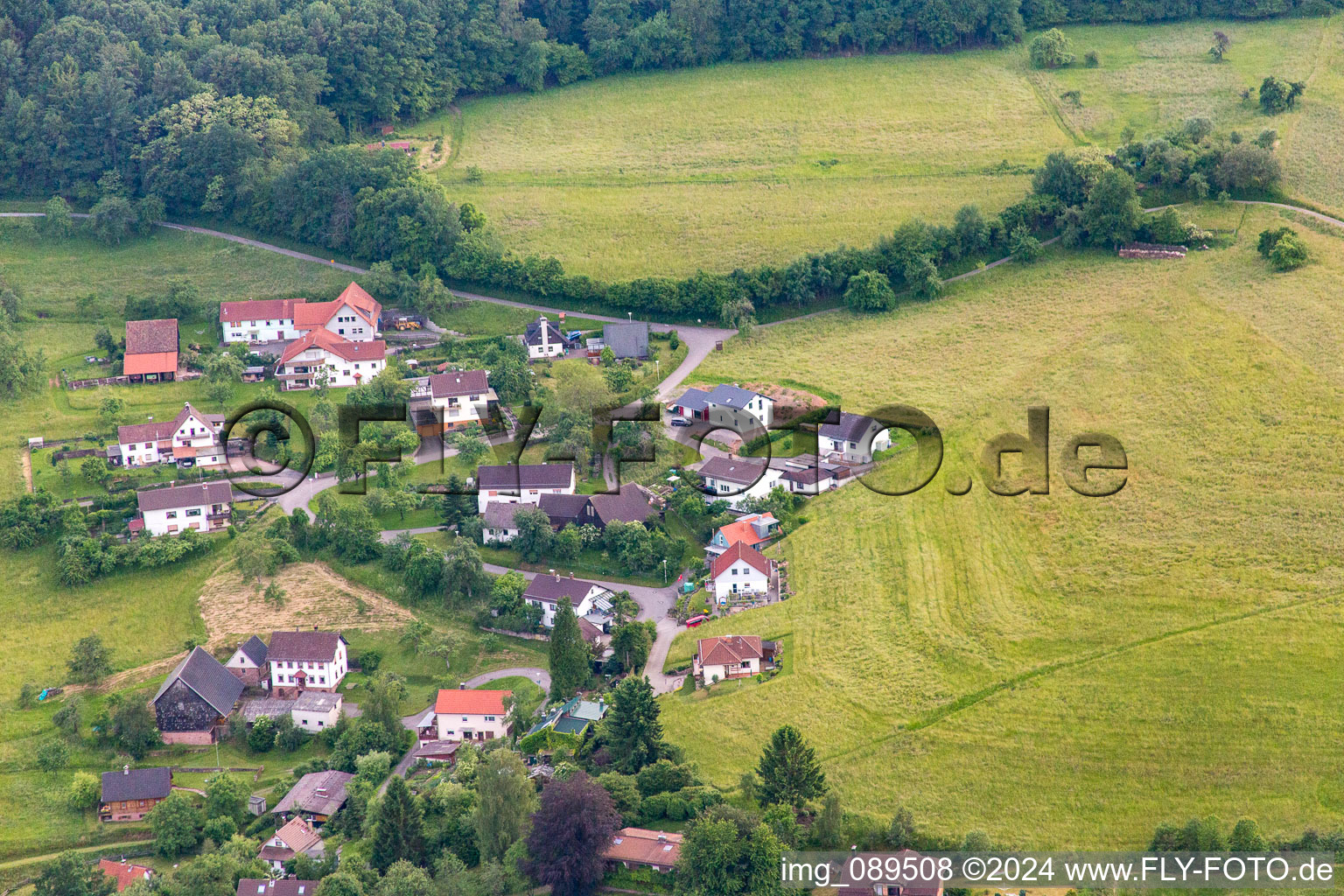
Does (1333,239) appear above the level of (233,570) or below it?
above

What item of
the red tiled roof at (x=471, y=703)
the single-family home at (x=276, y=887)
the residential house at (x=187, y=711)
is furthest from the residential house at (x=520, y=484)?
the single-family home at (x=276, y=887)

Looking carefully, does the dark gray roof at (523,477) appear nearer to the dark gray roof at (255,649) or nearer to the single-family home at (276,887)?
the dark gray roof at (255,649)

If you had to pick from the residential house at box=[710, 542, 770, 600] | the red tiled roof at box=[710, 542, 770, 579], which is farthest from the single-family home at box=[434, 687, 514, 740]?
the red tiled roof at box=[710, 542, 770, 579]

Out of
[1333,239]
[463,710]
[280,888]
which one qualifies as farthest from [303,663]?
[1333,239]

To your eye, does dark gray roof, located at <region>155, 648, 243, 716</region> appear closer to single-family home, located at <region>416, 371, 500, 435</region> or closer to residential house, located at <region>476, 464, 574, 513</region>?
residential house, located at <region>476, 464, 574, 513</region>

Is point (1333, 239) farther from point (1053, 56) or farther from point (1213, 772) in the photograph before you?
point (1213, 772)

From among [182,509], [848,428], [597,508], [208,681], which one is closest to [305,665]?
[208,681]
